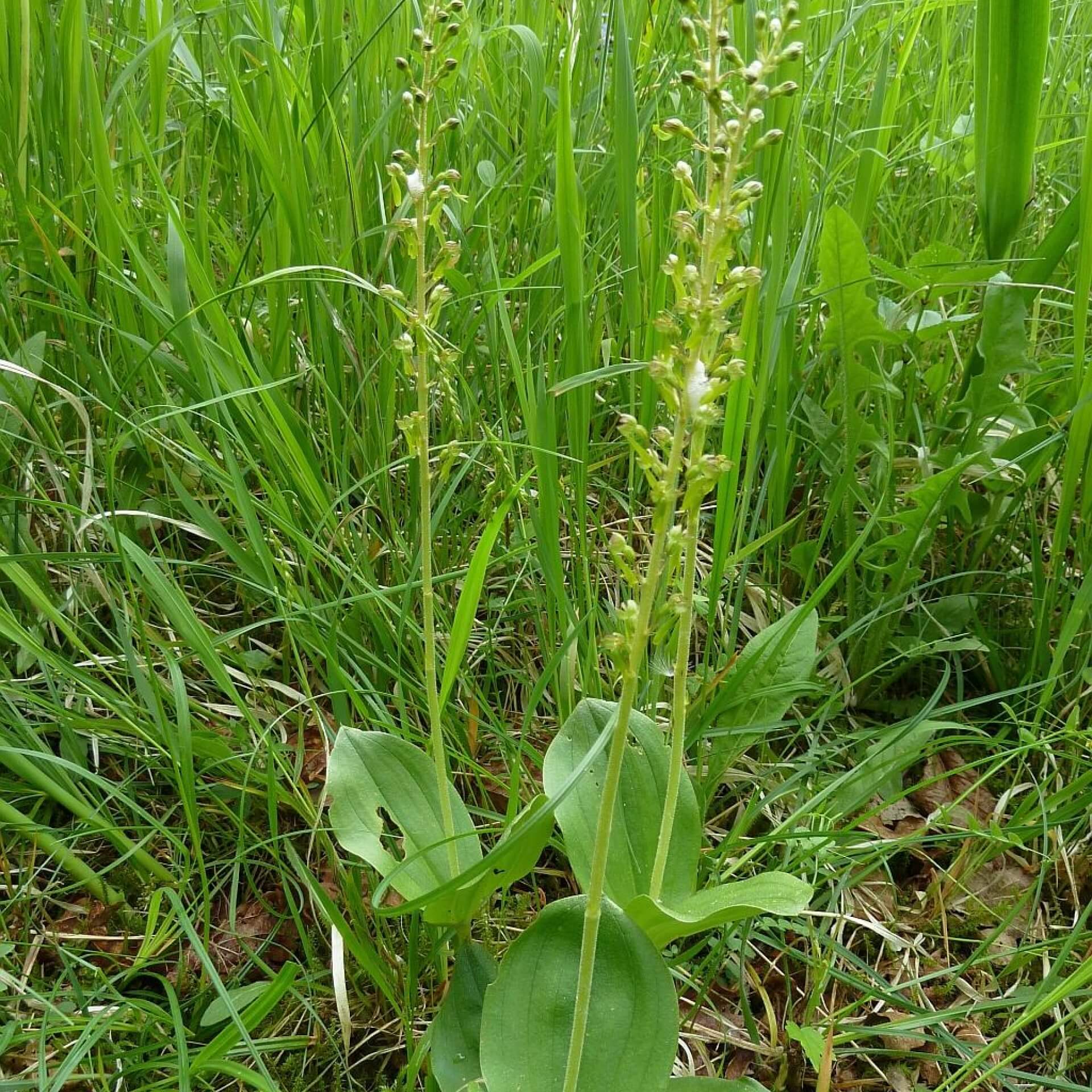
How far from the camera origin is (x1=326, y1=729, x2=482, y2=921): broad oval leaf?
5.32ft

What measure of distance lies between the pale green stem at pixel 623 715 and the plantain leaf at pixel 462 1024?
10.1 inches

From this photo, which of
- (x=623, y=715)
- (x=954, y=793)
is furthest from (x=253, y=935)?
(x=954, y=793)

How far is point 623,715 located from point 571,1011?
0.54m

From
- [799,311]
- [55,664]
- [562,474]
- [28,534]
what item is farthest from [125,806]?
[799,311]

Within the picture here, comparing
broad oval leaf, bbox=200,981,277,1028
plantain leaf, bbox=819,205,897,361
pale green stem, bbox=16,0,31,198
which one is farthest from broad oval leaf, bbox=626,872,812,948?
pale green stem, bbox=16,0,31,198

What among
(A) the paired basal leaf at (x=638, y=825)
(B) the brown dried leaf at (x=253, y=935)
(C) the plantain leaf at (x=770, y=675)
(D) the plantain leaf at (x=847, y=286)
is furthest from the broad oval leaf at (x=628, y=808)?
(D) the plantain leaf at (x=847, y=286)

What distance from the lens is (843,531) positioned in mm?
2371

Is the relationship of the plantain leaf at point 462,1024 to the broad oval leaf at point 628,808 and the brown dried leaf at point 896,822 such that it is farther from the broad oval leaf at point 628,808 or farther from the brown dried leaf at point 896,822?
the brown dried leaf at point 896,822

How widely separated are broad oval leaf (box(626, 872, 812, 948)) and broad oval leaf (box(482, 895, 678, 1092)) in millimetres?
57

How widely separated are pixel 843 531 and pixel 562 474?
0.68 m

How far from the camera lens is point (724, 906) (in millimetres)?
1448

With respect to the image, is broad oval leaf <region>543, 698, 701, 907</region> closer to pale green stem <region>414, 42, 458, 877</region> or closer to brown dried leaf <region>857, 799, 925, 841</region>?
pale green stem <region>414, 42, 458, 877</region>

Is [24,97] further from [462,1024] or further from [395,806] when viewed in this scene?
[462,1024]

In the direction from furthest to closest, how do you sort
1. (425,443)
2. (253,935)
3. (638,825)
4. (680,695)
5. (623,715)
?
(253,935) → (638,825) → (425,443) → (680,695) → (623,715)
